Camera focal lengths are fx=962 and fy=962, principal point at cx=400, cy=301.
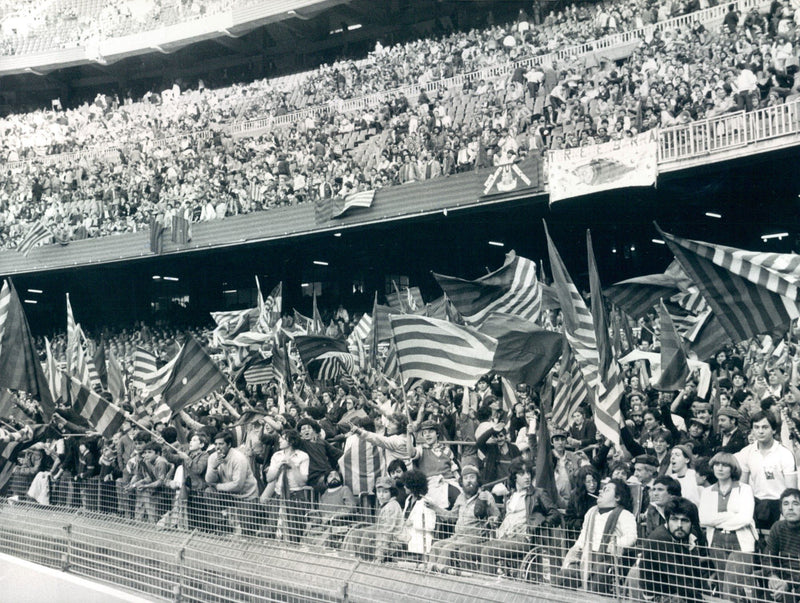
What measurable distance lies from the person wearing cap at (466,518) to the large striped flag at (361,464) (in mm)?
1153

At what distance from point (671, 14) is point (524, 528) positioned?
1779cm

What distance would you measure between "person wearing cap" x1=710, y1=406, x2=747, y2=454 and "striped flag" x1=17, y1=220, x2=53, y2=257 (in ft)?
72.8

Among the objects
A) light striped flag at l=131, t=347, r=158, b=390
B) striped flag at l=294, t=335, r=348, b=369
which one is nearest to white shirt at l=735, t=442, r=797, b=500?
striped flag at l=294, t=335, r=348, b=369

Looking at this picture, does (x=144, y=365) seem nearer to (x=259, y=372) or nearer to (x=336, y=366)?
(x=259, y=372)

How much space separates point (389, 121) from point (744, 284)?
17634 mm

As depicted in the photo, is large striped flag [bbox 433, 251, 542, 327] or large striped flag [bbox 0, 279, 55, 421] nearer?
large striped flag [bbox 0, 279, 55, 421]

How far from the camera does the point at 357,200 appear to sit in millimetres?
20078

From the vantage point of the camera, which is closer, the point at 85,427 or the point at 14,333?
the point at 14,333

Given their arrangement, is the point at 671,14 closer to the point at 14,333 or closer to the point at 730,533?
the point at 14,333

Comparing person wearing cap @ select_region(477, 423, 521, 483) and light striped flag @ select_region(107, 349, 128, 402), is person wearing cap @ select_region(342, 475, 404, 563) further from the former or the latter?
light striped flag @ select_region(107, 349, 128, 402)

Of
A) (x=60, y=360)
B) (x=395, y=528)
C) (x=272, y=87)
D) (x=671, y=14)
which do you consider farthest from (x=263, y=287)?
(x=395, y=528)

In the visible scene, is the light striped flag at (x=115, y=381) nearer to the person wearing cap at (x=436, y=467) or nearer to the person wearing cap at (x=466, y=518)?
the person wearing cap at (x=436, y=467)

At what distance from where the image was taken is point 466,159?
19.1 meters

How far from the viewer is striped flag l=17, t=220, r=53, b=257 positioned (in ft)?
85.4
